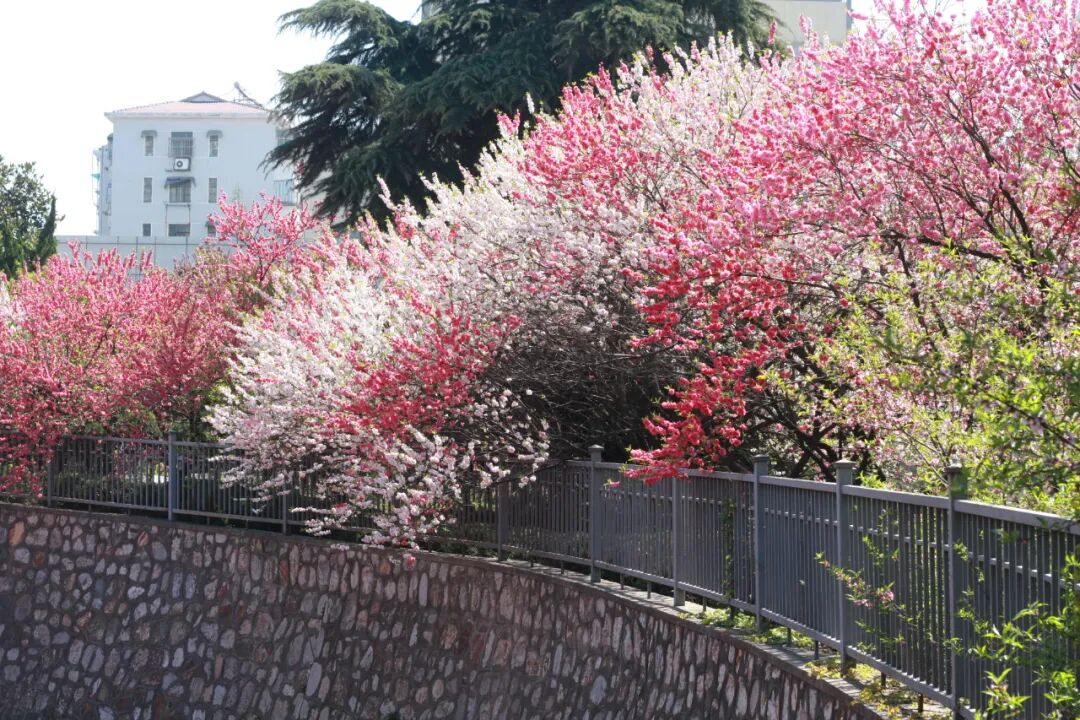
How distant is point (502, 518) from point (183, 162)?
8163 centimetres

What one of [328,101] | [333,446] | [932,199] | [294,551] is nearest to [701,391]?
[932,199]

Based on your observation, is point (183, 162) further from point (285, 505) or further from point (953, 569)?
point (953, 569)

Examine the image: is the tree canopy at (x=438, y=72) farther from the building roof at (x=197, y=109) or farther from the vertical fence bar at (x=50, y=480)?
the building roof at (x=197, y=109)

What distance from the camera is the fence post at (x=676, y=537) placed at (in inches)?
475

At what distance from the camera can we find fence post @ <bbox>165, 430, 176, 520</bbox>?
2094 centimetres

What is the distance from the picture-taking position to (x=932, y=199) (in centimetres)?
1113

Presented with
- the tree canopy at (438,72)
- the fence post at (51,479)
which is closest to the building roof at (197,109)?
the tree canopy at (438,72)

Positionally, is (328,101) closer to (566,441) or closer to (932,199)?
(566,441)

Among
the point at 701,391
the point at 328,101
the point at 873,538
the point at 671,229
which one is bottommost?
the point at 873,538

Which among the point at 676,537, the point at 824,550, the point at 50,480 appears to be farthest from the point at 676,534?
the point at 50,480

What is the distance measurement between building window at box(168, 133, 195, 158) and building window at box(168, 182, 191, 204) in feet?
5.57

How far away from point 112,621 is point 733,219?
1180 cm

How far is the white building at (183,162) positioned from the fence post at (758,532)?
8197cm

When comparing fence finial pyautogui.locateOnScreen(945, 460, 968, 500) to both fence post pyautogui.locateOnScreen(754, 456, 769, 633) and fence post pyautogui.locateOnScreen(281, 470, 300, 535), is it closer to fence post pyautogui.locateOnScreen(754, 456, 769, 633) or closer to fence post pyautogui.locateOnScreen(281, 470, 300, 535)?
fence post pyautogui.locateOnScreen(754, 456, 769, 633)
